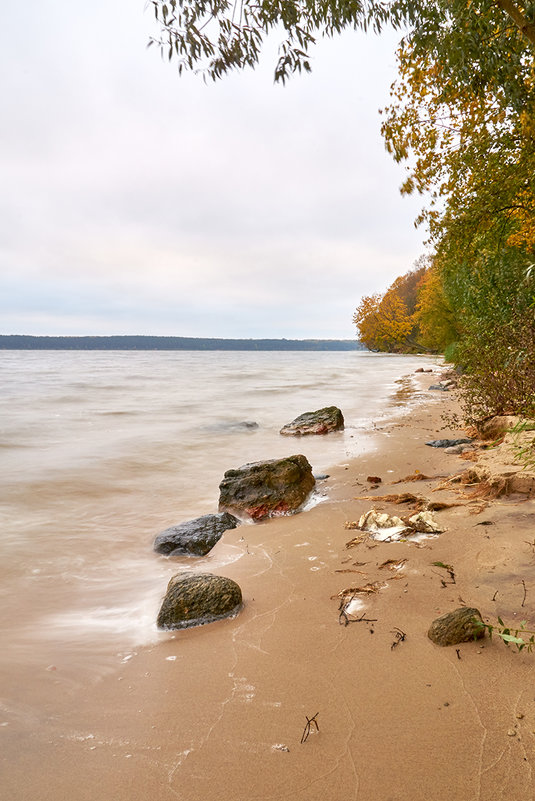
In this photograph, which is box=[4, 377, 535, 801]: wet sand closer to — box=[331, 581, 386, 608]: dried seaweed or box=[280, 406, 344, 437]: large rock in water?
box=[331, 581, 386, 608]: dried seaweed

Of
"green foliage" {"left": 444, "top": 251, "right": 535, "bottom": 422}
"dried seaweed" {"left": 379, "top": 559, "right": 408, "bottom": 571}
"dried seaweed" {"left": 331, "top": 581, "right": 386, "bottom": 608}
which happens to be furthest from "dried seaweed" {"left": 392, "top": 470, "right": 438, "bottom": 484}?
"dried seaweed" {"left": 331, "top": 581, "right": 386, "bottom": 608}

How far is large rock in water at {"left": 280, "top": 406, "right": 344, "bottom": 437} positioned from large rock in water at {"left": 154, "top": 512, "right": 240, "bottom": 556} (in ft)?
25.1

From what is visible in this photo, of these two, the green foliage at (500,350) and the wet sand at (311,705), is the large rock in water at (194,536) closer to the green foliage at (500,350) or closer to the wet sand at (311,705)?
the wet sand at (311,705)

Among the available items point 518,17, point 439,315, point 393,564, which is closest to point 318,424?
point 393,564

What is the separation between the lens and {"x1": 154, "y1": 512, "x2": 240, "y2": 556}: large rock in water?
5293 millimetres

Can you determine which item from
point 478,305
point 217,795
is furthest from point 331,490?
point 478,305

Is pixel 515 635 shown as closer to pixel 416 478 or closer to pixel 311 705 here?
pixel 311 705

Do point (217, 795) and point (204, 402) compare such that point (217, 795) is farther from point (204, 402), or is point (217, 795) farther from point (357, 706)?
point (204, 402)

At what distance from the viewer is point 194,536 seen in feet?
17.9

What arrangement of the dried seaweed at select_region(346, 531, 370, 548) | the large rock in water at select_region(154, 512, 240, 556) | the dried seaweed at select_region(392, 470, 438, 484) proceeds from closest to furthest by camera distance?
the dried seaweed at select_region(346, 531, 370, 548) → the large rock in water at select_region(154, 512, 240, 556) → the dried seaweed at select_region(392, 470, 438, 484)

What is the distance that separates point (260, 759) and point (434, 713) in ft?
2.85

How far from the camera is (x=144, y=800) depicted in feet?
6.49

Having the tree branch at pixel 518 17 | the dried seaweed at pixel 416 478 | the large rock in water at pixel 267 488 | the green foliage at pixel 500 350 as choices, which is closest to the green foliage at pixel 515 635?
the green foliage at pixel 500 350

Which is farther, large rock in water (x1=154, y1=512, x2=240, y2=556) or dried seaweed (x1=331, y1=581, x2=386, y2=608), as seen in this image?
large rock in water (x1=154, y1=512, x2=240, y2=556)
